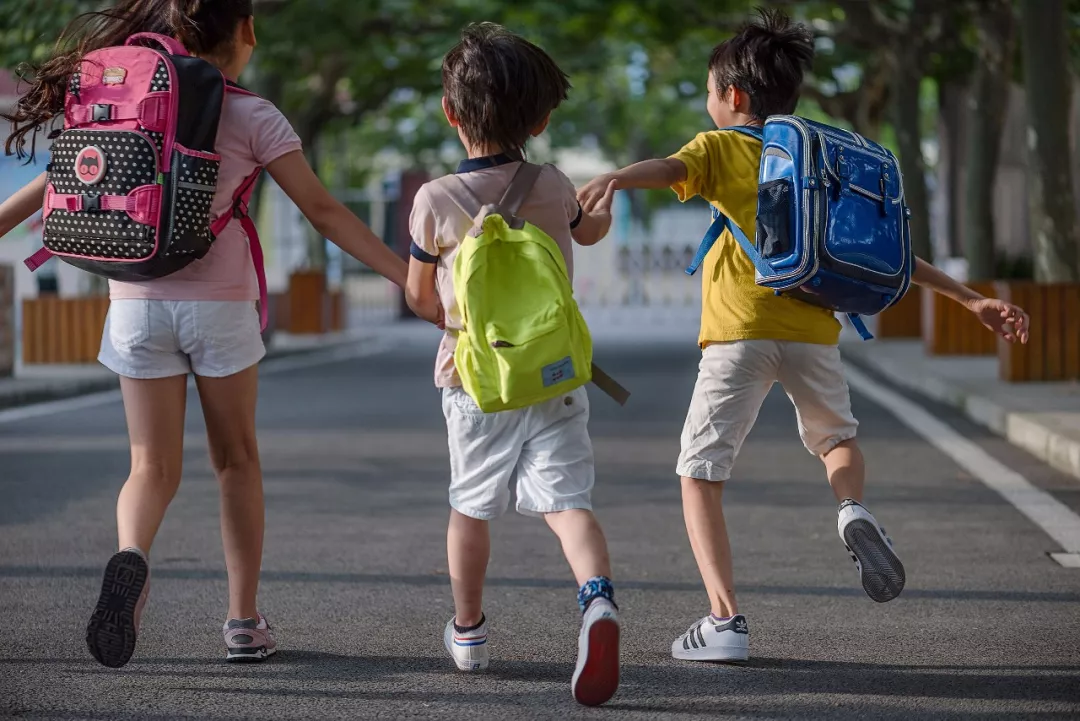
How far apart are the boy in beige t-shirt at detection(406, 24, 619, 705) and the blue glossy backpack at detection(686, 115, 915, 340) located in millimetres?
482

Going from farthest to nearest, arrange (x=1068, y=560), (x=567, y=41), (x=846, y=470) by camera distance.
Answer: (x=567, y=41), (x=1068, y=560), (x=846, y=470)

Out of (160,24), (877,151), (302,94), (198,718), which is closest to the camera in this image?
(198,718)

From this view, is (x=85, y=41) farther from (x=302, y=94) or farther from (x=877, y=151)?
(x=302, y=94)

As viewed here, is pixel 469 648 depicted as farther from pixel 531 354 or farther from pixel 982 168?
pixel 982 168

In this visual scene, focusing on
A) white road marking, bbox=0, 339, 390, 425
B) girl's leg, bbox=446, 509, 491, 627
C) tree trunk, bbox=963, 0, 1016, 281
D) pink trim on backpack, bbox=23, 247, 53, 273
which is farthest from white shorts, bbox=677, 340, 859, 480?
tree trunk, bbox=963, 0, 1016, 281

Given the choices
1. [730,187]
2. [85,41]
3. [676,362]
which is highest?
[85,41]

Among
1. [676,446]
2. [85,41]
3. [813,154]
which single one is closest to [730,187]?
[813,154]

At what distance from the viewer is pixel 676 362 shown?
20.8m

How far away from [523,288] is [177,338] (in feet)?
2.96

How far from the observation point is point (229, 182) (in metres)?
4.50

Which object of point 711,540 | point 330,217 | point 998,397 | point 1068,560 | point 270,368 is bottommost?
point 270,368

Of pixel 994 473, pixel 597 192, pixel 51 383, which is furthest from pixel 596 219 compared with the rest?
pixel 51 383

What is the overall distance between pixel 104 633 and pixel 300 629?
112cm

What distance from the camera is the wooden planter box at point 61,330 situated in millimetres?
18266
